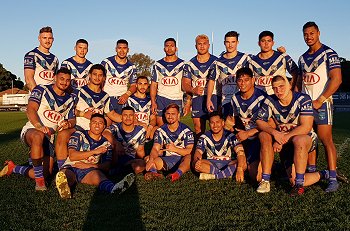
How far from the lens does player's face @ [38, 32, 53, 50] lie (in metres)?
6.32

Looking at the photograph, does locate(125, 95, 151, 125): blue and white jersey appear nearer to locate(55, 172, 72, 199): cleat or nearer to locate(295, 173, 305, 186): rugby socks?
locate(55, 172, 72, 199): cleat

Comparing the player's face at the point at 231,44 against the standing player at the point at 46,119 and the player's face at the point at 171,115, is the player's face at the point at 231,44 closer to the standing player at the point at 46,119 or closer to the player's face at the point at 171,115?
the player's face at the point at 171,115

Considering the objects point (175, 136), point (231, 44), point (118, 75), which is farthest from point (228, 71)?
point (118, 75)

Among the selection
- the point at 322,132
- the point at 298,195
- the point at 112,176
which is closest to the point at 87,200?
the point at 112,176

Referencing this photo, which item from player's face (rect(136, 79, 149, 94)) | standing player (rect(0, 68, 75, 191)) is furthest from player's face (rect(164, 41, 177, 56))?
standing player (rect(0, 68, 75, 191))

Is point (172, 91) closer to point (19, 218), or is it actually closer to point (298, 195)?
point (298, 195)

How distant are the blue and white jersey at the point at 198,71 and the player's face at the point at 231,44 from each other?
50 cm

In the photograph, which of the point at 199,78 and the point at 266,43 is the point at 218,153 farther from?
the point at 266,43

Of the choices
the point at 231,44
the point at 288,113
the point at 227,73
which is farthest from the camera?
the point at 227,73

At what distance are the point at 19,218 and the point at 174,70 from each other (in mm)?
4005

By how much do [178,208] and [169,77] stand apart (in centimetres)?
343

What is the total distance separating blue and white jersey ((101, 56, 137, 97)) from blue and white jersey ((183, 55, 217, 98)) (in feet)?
3.71

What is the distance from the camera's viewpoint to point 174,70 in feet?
23.0

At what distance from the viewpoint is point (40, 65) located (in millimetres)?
6344
